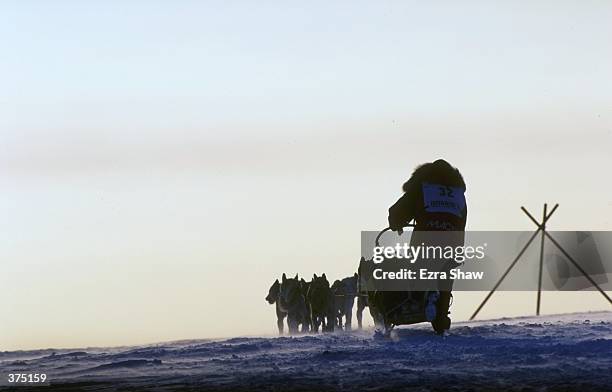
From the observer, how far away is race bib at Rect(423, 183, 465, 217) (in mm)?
22438

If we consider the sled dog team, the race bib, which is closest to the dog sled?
the race bib

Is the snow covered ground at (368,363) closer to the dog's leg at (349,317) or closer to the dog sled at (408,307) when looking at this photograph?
the dog sled at (408,307)

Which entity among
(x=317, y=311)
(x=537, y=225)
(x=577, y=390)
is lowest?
(x=577, y=390)

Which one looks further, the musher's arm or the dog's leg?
the dog's leg

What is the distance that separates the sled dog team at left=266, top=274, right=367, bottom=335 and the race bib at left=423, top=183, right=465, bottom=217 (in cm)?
1208

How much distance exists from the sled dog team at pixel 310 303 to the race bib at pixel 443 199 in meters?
12.1

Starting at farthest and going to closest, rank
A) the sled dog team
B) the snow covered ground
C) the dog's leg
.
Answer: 1. the dog's leg
2. the sled dog team
3. the snow covered ground

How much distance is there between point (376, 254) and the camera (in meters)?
22.6

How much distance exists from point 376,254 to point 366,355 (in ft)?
14.0

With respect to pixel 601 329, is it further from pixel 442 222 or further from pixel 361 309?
pixel 361 309

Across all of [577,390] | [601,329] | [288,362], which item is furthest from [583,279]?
[577,390]

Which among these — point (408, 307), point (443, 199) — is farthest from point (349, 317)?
point (443, 199)

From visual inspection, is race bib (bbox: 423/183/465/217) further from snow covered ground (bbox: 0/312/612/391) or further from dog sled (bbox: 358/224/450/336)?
snow covered ground (bbox: 0/312/612/391)

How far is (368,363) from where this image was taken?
17.2 metres
